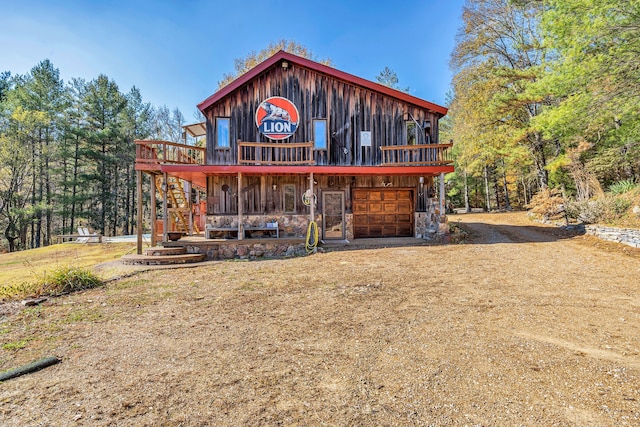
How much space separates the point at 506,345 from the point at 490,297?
2028 millimetres

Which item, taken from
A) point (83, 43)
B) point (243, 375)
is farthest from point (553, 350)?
point (83, 43)

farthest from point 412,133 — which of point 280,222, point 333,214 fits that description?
point 280,222

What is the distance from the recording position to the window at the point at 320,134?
13.3 meters

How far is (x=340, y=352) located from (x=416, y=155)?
1100 centimetres

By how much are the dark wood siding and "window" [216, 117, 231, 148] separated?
0.18 meters

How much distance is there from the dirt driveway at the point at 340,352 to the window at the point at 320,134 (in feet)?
25.8

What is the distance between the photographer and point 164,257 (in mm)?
9617

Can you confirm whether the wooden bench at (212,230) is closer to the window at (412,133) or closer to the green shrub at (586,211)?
the window at (412,133)

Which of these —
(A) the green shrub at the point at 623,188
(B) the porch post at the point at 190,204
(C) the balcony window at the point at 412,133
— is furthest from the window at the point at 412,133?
(B) the porch post at the point at 190,204

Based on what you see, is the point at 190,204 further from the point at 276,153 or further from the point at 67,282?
the point at 67,282

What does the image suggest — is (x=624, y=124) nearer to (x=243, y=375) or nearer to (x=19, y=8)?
(x=243, y=375)

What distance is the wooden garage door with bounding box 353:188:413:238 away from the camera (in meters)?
13.5

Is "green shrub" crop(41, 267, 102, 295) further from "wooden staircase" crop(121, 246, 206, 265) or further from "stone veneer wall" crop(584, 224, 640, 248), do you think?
"stone veneer wall" crop(584, 224, 640, 248)

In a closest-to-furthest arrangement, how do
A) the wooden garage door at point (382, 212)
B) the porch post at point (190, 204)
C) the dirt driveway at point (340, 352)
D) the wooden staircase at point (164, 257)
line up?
the dirt driveway at point (340, 352) → the wooden staircase at point (164, 257) → the wooden garage door at point (382, 212) → the porch post at point (190, 204)
